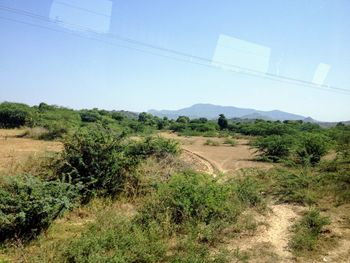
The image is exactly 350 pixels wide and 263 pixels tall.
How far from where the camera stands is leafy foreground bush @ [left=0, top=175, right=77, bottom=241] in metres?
7.36

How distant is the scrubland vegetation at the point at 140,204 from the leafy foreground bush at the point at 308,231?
0.02 meters

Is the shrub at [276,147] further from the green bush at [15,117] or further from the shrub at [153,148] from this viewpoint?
the green bush at [15,117]

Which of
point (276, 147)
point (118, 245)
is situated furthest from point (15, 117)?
point (118, 245)

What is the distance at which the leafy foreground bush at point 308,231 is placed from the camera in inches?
290

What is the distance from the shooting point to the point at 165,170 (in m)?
11.9

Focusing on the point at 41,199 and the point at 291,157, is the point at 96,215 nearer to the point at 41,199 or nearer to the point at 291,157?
the point at 41,199

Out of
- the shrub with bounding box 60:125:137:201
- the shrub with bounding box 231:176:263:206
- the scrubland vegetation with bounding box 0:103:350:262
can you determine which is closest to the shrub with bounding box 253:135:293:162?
the scrubland vegetation with bounding box 0:103:350:262

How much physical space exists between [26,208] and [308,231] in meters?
6.32

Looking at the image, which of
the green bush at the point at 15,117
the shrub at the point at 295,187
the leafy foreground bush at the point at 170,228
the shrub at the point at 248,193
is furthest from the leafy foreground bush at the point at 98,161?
the green bush at the point at 15,117

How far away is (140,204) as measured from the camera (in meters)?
9.80

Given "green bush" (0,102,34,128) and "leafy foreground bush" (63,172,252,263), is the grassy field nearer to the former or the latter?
"leafy foreground bush" (63,172,252,263)

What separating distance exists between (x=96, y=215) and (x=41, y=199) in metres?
1.58

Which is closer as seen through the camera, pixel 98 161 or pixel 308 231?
pixel 308 231

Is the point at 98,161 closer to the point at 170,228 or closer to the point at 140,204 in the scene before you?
the point at 140,204
